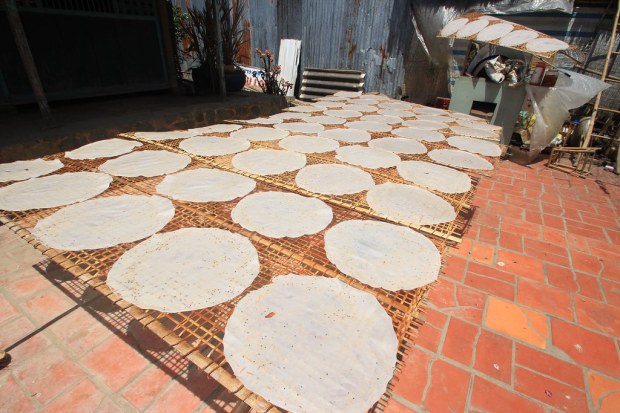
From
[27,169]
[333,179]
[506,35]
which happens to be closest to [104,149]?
[27,169]

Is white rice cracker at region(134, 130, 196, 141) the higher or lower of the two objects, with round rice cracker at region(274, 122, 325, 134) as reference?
lower

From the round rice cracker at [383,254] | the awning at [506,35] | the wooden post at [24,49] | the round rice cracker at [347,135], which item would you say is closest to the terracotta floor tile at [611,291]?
the round rice cracker at [383,254]

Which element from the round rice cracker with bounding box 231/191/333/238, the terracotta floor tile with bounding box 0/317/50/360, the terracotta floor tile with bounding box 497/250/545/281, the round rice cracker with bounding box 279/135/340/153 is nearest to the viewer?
the round rice cracker with bounding box 231/191/333/238

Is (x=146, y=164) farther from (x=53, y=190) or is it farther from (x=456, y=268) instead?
(x=456, y=268)

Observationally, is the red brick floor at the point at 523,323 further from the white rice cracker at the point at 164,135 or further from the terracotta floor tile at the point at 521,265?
the white rice cracker at the point at 164,135

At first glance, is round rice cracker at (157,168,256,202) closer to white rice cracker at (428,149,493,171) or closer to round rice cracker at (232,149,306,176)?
round rice cracker at (232,149,306,176)

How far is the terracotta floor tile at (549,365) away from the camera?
4.73ft

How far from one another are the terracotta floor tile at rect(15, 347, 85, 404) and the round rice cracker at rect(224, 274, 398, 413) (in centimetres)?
111

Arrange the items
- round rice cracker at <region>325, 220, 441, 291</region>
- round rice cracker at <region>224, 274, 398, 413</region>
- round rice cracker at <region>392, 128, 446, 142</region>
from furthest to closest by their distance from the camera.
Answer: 1. round rice cracker at <region>392, 128, 446, 142</region>
2. round rice cracker at <region>325, 220, 441, 291</region>
3. round rice cracker at <region>224, 274, 398, 413</region>

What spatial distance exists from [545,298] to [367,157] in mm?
1548

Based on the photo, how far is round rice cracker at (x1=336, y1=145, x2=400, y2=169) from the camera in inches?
81.0

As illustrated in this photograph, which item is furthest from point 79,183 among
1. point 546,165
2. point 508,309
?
point 546,165

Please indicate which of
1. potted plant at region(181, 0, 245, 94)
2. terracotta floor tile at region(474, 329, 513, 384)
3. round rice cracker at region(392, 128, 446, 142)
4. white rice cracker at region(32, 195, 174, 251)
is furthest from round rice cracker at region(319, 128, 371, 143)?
potted plant at region(181, 0, 245, 94)

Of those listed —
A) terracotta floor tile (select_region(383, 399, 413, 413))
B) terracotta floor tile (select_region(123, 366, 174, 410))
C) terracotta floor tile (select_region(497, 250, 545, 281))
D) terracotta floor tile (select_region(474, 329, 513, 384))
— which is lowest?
terracotta floor tile (select_region(123, 366, 174, 410))
